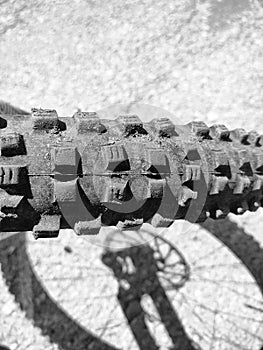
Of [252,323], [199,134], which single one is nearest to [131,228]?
[199,134]

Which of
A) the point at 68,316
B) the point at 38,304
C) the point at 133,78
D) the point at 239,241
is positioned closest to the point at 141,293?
the point at 68,316

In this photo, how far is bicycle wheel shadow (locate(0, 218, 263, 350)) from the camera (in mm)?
5145

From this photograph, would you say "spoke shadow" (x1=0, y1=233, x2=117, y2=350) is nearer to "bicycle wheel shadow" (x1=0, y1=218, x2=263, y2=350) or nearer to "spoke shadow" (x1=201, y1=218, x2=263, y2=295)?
"bicycle wheel shadow" (x1=0, y1=218, x2=263, y2=350)

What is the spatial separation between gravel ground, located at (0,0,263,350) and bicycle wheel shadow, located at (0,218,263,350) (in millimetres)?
69

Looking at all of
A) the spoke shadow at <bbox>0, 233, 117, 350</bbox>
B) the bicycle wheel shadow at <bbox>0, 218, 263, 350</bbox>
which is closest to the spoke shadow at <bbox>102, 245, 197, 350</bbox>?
the bicycle wheel shadow at <bbox>0, 218, 263, 350</bbox>

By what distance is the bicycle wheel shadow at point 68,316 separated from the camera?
5.14 m

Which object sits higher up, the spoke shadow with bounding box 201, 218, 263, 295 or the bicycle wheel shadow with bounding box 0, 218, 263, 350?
the spoke shadow with bounding box 201, 218, 263, 295

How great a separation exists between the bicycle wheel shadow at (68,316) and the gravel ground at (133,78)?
69mm

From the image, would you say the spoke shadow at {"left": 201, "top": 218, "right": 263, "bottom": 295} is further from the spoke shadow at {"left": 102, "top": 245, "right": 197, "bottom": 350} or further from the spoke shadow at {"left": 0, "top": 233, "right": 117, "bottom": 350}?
the spoke shadow at {"left": 0, "top": 233, "right": 117, "bottom": 350}

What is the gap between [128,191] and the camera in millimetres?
2525

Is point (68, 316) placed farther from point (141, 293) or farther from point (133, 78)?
point (133, 78)

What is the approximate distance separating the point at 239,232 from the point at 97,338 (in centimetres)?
178

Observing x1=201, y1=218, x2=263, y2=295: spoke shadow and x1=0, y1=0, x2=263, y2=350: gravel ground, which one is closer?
x1=0, y1=0, x2=263, y2=350: gravel ground

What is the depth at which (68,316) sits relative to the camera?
517 centimetres
